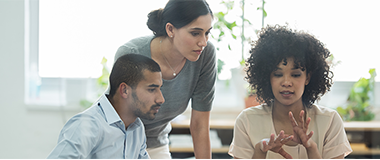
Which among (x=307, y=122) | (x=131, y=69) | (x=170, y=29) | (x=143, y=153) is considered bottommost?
(x=143, y=153)

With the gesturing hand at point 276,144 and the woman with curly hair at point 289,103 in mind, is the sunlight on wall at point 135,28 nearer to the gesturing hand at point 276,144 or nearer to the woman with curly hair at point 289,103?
the woman with curly hair at point 289,103

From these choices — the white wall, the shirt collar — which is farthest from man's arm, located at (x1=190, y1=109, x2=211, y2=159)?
the white wall

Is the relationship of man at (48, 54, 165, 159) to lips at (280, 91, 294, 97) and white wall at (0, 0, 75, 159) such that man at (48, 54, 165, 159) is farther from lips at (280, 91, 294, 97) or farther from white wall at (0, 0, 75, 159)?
lips at (280, 91, 294, 97)

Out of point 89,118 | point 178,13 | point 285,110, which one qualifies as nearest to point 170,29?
point 178,13

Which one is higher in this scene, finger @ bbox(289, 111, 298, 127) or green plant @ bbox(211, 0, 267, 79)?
green plant @ bbox(211, 0, 267, 79)

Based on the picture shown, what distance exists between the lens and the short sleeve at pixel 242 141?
830mm

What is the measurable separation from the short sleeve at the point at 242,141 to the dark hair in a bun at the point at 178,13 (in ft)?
1.07

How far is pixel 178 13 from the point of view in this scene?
718 millimetres

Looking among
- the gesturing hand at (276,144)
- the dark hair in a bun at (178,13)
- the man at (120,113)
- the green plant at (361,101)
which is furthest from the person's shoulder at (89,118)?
the green plant at (361,101)

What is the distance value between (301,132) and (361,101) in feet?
0.77

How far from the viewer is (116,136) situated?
67 cm

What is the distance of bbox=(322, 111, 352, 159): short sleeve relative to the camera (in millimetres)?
807

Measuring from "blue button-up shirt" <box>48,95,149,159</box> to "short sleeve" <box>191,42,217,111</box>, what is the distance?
186 millimetres

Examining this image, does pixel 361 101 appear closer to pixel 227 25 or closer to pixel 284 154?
pixel 284 154
